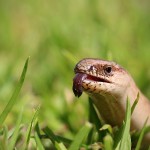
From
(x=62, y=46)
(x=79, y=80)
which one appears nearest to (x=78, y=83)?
(x=79, y=80)

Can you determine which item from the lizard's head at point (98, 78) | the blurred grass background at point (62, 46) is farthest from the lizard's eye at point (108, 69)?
the blurred grass background at point (62, 46)

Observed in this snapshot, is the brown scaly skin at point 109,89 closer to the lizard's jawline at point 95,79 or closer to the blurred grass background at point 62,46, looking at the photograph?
the lizard's jawline at point 95,79

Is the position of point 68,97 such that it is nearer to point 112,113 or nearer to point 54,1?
point 112,113

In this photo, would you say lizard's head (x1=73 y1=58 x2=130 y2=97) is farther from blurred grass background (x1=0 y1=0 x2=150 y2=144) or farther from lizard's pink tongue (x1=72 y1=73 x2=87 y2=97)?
blurred grass background (x1=0 y1=0 x2=150 y2=144)

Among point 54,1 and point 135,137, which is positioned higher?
point 54,1

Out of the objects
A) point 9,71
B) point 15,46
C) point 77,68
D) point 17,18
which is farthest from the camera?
point 17,18

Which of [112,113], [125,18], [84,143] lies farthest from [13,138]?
[125,18]

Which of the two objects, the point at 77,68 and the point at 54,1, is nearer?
the point at 77,68
